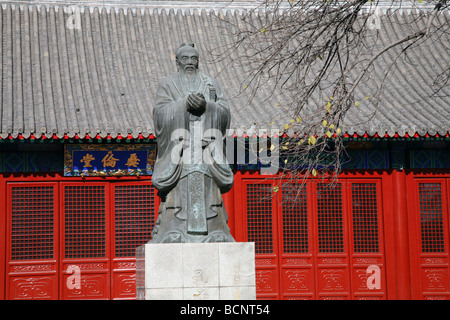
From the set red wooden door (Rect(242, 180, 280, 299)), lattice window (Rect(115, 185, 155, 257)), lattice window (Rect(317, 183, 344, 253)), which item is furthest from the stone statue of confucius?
lattice window (Rect(317, 183, 344, 253))

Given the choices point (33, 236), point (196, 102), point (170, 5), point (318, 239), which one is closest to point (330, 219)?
point (318, 239)

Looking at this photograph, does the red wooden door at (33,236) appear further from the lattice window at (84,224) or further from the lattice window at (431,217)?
the lattice window at (431,217)

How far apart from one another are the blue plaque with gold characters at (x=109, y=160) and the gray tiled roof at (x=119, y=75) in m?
0.56

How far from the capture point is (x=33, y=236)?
46.6ft

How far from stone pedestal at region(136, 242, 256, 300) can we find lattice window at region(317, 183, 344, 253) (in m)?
8.16

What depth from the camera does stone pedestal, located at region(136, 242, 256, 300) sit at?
6723 mm

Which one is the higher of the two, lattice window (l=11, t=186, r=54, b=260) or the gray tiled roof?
the gray tiled roof

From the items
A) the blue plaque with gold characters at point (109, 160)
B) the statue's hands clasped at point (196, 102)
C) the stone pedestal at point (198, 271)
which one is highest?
the blue plaque with gold characters at point (109, 160)

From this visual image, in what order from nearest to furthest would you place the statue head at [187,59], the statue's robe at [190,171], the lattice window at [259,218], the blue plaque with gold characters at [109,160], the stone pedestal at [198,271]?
the stone pedestal at [198,271]
the statue's robe at [190,171]
the statue head at [187,59]
the blue plaque with gold characters at [109,160]
the lattice window at [259,218]

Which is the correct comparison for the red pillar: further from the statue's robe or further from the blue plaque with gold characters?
the statue's robe

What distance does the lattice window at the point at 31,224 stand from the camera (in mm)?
14172

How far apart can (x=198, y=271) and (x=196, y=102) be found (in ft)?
5.28

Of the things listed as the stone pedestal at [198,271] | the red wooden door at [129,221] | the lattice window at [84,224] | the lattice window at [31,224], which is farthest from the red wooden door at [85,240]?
the stone pedestal at [198,271]

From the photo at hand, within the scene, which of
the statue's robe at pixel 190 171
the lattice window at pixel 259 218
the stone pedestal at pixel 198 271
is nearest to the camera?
the stone pedestal at pixel 198 271
